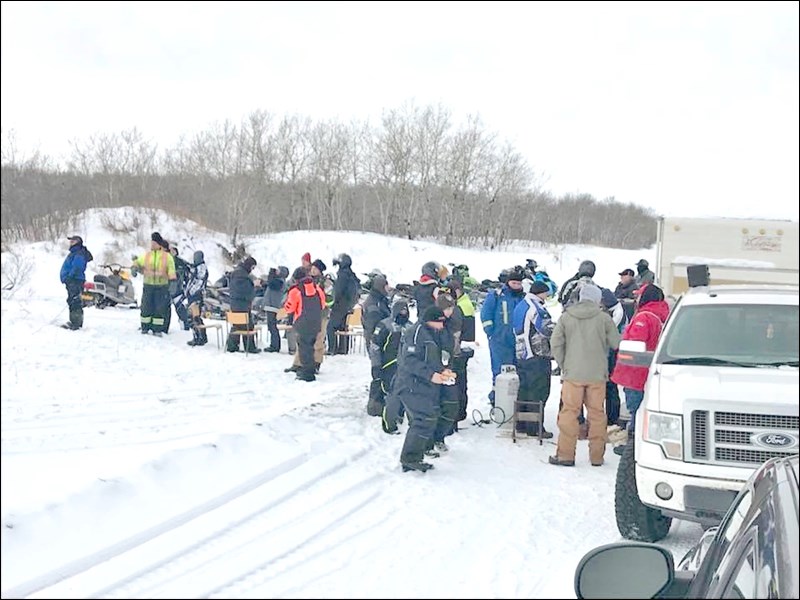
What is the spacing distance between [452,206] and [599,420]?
36442mm

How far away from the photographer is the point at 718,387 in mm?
5059

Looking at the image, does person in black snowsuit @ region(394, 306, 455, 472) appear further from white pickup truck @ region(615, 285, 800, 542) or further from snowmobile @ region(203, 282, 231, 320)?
snowmobile @ region(203, 282, 231, 320)

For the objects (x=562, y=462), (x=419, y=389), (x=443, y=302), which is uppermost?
(x=443, y=302)

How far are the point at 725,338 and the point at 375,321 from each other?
557 centimetres

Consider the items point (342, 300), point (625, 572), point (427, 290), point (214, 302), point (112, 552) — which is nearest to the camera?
point (625, 572)

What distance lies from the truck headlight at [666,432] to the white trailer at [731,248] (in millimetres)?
2135

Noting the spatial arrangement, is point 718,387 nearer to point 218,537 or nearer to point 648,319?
point 648,319

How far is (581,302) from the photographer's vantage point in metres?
8.00

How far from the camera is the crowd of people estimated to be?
744 cm

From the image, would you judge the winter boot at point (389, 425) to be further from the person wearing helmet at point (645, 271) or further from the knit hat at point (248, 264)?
the knit hat at point (248, 264)

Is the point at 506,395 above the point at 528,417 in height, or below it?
above

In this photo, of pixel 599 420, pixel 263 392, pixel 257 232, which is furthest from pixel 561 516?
pixel 257 232

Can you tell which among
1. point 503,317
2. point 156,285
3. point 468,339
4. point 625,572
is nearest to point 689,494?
point 625,572

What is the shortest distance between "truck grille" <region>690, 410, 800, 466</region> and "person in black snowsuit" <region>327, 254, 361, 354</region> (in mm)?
8526
